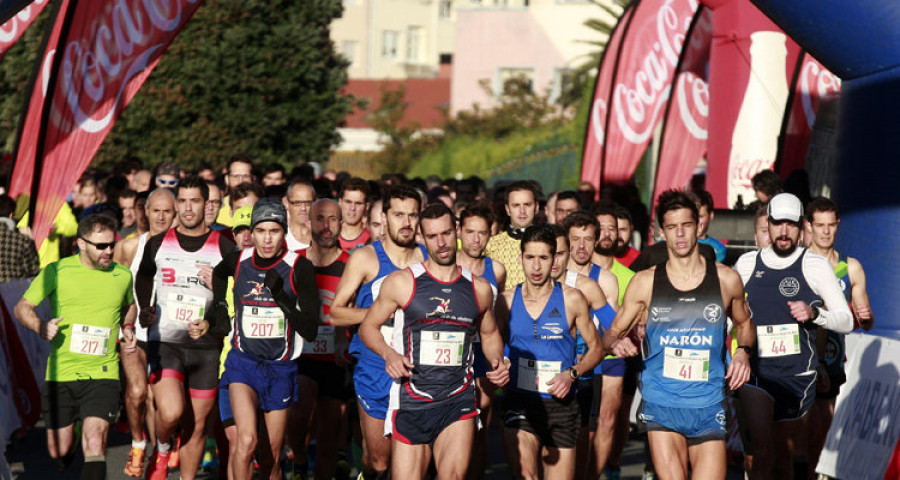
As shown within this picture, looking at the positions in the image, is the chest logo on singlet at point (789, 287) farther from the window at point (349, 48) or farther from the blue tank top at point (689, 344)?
the window at point (349, 48)

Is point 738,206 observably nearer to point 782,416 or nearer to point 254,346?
point 782,416

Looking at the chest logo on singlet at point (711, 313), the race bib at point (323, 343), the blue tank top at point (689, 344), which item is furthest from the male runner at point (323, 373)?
the chest logo on singlet at point (711, 313)

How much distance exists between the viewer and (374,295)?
870 cm

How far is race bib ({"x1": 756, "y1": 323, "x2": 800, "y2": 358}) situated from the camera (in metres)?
9.09

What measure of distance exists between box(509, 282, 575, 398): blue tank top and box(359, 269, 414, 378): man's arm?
0.86 meters

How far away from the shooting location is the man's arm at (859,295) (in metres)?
9.35

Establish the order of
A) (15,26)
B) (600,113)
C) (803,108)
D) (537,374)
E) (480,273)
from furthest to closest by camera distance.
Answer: (600,113)
(803,108)
(15,26)
(480,273)
(537,374)

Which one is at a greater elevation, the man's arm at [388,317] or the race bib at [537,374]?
the man's arm at [388,317]

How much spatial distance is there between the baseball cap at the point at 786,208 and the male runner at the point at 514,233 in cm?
228

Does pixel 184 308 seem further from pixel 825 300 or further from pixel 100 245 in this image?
pixel 825 300

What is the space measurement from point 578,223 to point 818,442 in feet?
7.08

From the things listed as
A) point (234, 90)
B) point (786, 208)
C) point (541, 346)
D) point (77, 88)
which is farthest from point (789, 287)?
point (234, 90)

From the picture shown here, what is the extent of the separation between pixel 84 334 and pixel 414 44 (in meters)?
74.8

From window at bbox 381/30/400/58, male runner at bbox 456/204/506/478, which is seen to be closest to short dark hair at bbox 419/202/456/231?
male runner at bbox 456/204/506/478
